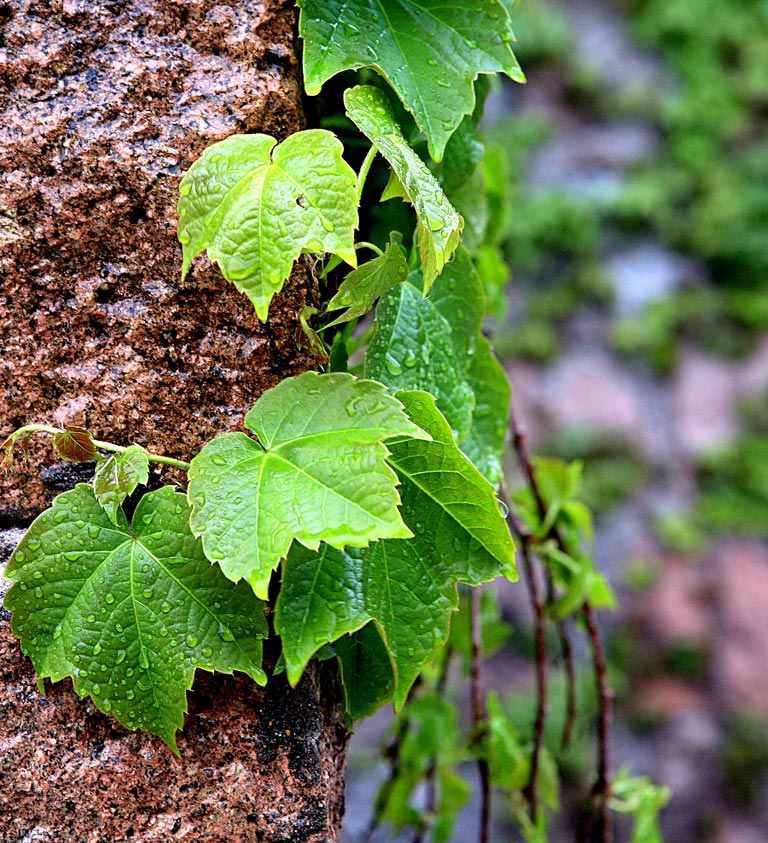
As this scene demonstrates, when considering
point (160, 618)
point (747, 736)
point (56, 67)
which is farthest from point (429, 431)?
point (747, 736)

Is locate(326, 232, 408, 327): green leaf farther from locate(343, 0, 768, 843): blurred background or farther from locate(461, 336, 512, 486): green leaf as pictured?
locate(343, 0, 768, 843): blurred background

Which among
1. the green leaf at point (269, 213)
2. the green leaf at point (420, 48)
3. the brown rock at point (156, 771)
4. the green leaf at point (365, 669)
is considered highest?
the green leaf at point (420, 48)

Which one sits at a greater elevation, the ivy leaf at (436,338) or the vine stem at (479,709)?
the ivy leaf at (436,338)

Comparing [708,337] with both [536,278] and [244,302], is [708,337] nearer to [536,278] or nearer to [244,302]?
[536,278]

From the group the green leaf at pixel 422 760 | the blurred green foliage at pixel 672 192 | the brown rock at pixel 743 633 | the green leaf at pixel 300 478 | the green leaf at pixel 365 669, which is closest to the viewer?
the green leaf at pixel 300 478

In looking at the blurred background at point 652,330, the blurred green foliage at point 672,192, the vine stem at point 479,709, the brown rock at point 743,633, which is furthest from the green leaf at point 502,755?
the blurred green foliage at point 672,192

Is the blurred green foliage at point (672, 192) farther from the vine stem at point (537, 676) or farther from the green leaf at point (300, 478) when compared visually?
the green leaf at point (300, 478)

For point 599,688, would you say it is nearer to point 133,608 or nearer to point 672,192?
point 133,608
